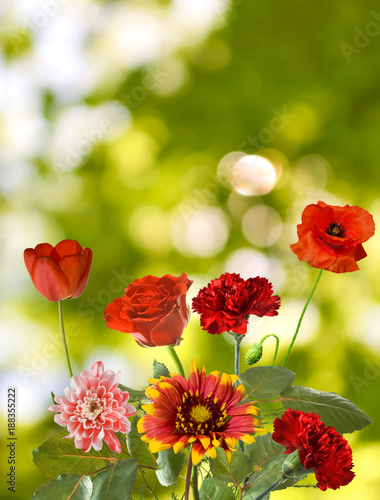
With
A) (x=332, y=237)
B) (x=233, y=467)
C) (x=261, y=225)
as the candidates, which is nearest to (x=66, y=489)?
(x=233, y=467)

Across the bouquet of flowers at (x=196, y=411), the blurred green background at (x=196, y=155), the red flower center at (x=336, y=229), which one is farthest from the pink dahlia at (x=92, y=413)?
the blurred green background at (x=196, y=155)

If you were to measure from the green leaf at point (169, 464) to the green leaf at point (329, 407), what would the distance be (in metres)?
0.10

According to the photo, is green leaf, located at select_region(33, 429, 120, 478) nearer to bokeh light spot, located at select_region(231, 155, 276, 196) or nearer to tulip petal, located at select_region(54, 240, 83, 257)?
tulip petal, located at select_region(54, 240, 83, 257)

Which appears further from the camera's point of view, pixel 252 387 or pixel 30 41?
pixel 30 41

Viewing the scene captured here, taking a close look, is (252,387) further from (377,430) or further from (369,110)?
(369,110)

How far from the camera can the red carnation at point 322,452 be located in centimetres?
35

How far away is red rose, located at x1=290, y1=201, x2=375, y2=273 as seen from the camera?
17.9 inches

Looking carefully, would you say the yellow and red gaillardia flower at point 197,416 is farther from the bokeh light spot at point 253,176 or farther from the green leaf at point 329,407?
the bokeh light spot at point 253,176

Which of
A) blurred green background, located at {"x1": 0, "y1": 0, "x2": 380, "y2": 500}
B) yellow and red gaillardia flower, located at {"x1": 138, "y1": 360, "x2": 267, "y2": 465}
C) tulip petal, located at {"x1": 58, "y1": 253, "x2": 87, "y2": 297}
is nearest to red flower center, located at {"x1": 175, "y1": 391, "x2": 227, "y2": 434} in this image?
yellow and red gaillardia flower, located at {"x1": 138, "y1": 360, "x2": 267, "y2": 465}

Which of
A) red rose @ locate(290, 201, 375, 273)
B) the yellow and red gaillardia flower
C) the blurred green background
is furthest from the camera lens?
the blurred green background

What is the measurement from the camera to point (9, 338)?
0.96 metres

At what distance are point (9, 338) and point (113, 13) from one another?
66cm

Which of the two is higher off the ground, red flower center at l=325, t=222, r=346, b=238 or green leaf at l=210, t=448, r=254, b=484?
red flower center at l=325, t=222, r=346, b=238

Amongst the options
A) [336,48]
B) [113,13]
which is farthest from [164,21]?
[336,48]
